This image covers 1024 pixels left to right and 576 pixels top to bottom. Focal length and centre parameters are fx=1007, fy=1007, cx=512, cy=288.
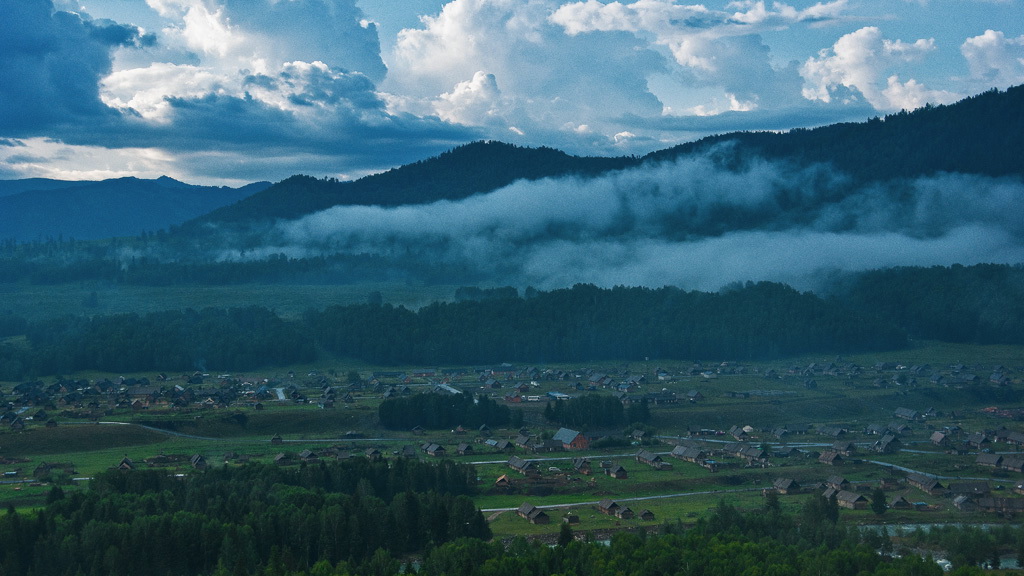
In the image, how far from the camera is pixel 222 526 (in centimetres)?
4766

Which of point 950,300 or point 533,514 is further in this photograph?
point 950,300

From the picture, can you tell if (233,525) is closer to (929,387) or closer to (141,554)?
(141,554)

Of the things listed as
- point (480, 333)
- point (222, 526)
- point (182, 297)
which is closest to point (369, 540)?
point (222, 526)

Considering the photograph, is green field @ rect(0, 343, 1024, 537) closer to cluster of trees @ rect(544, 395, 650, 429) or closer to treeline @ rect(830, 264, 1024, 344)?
cluster of trees @ rect(544, 395, 650, 429)

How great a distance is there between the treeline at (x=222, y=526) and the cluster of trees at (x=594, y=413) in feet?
101

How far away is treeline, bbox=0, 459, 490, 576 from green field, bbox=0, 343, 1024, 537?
523 cm

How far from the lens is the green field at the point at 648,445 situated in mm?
61562

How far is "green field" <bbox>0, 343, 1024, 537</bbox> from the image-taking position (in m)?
61.6

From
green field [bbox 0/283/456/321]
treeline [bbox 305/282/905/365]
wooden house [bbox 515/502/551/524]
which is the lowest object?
wooden house [bbox 515/502/551/524]

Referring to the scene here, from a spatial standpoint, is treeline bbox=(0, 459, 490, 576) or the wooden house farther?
the wooden house

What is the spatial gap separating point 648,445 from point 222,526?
41843 mm

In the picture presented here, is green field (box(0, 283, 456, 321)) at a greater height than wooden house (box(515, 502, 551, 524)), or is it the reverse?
green field (box(0, 283, 456, 321))

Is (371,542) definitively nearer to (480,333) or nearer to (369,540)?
(369,540)

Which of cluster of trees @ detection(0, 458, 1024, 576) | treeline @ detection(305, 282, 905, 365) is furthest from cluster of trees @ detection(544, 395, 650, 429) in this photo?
treeline @ detection(305, 282, 905, 365)
